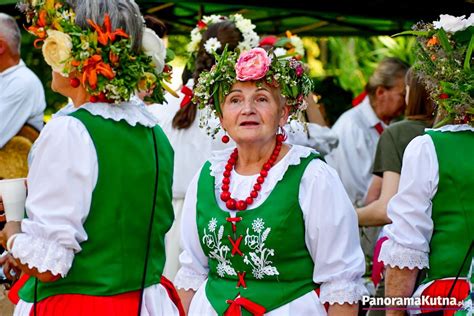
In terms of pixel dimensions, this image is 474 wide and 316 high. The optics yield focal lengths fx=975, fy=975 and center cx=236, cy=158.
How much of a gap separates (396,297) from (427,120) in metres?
1.52

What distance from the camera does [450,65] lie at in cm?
374

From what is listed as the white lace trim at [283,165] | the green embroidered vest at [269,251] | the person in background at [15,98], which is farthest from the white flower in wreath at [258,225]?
the person in background at [15,98]

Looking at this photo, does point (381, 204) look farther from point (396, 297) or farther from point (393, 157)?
point (396, 297)

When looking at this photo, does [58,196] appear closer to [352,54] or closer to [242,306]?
[242,306]

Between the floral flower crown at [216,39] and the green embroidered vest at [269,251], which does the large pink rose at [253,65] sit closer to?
the green embroidered vest at [269,251]

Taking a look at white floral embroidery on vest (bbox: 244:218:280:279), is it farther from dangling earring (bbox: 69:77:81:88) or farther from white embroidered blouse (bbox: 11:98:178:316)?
dangling earring (bbox: 69:77:81:88)

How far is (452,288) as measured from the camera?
3672 millimetres

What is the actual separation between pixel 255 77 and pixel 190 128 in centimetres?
185

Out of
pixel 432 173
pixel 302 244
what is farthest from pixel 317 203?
pixel 432 173

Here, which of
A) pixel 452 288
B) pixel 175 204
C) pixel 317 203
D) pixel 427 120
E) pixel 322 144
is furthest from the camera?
pixel 322 144

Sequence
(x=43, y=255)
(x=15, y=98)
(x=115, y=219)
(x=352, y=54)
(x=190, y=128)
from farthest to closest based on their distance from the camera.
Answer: (x=352, y=54) → (x=15, y=98) → (x=190, y=128) → (x=115, y=219) → (x=43, y=255)

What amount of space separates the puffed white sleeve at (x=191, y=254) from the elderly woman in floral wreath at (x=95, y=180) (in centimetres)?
31

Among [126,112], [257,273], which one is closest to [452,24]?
[257,273]

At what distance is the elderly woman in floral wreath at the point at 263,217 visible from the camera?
3420 mm
